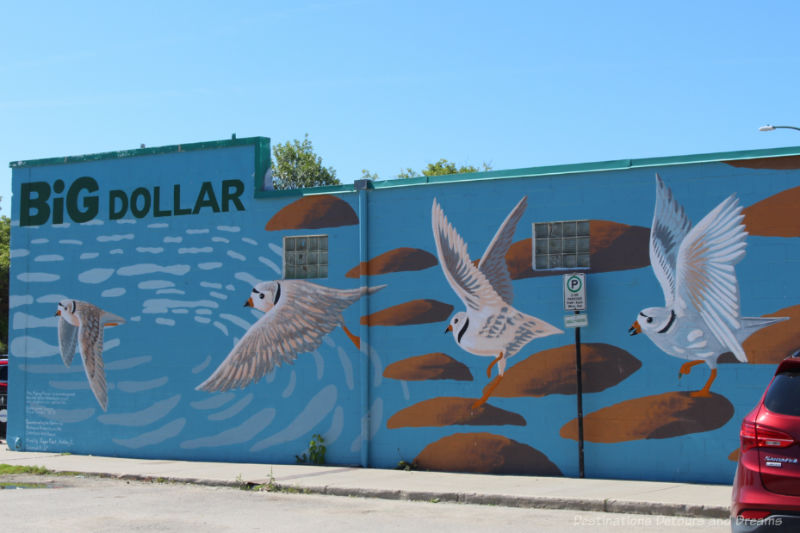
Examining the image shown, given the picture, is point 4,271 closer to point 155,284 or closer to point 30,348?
point 30,348

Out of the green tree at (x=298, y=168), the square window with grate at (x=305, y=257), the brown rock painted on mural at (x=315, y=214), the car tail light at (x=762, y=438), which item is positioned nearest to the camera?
the car tail light at (x=762, y=438)

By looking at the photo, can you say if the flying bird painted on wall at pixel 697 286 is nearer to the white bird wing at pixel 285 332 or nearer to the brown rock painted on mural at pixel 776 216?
the brown rock painted on mural at pixel 776 216

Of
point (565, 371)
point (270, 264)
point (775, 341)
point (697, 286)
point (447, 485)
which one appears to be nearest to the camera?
point (775, 341)

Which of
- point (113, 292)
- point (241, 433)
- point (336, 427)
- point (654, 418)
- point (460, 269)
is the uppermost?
point (460, 269)

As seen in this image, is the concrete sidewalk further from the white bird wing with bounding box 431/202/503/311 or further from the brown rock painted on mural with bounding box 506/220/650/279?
the brown rock painted on mural with bounding box 506/220/650/279

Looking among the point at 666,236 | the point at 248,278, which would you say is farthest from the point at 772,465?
the point at 248,278

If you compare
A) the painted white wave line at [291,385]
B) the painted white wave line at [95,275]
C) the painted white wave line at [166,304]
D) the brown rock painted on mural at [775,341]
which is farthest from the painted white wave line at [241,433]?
the brown rock painted on mural at [775,341]

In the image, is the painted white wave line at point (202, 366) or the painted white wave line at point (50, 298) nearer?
the painted white wave line at point (202, 366)

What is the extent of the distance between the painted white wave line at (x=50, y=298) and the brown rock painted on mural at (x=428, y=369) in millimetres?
6758

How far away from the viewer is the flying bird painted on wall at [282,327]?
49.3 ft

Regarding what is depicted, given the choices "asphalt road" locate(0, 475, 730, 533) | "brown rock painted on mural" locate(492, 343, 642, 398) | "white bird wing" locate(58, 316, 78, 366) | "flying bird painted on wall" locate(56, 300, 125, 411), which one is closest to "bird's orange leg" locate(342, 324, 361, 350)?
"brown rock painted on mural" locate(492, 343, 642, 398)

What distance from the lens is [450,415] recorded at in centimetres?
1403

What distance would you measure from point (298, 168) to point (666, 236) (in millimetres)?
46531

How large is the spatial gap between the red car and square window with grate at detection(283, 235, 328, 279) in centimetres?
944
